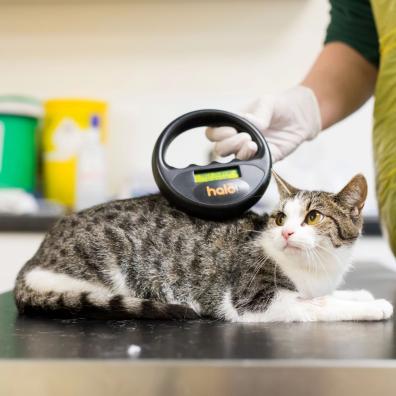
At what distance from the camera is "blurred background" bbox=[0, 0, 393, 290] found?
2.25m

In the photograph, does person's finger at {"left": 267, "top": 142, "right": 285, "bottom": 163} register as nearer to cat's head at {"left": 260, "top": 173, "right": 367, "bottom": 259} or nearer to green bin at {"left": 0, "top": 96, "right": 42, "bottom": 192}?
cat's head at {"left": 260, "top": 173, "right": 367, "bottom": 259}

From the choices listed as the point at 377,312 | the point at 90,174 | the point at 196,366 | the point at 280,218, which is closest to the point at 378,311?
the point at 377,312

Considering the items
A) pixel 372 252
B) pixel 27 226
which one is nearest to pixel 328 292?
pixel 372 252

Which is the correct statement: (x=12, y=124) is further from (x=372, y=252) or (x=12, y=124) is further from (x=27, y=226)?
(x=372, y=252)

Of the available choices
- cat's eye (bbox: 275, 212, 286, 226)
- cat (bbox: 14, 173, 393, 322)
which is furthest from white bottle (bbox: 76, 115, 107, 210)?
cat's eye (bbox: 275, 212, 286, 226)

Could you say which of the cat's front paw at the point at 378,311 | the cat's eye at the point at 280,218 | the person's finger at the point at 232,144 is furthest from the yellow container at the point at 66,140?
the cat's front paw at the point at 378,311

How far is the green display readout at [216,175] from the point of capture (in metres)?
0.84

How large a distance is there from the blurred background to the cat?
129cm

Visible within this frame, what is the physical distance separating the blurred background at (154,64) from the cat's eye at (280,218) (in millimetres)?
1288

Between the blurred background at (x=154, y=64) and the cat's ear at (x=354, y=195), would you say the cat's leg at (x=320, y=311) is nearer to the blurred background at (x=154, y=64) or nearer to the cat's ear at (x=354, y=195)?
the cat's ear at (x=354, y=195)

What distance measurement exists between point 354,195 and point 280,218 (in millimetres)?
125

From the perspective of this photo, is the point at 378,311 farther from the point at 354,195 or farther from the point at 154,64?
the point at 154,64

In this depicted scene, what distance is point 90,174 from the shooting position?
2.04 m

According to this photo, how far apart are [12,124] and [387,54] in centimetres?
150
